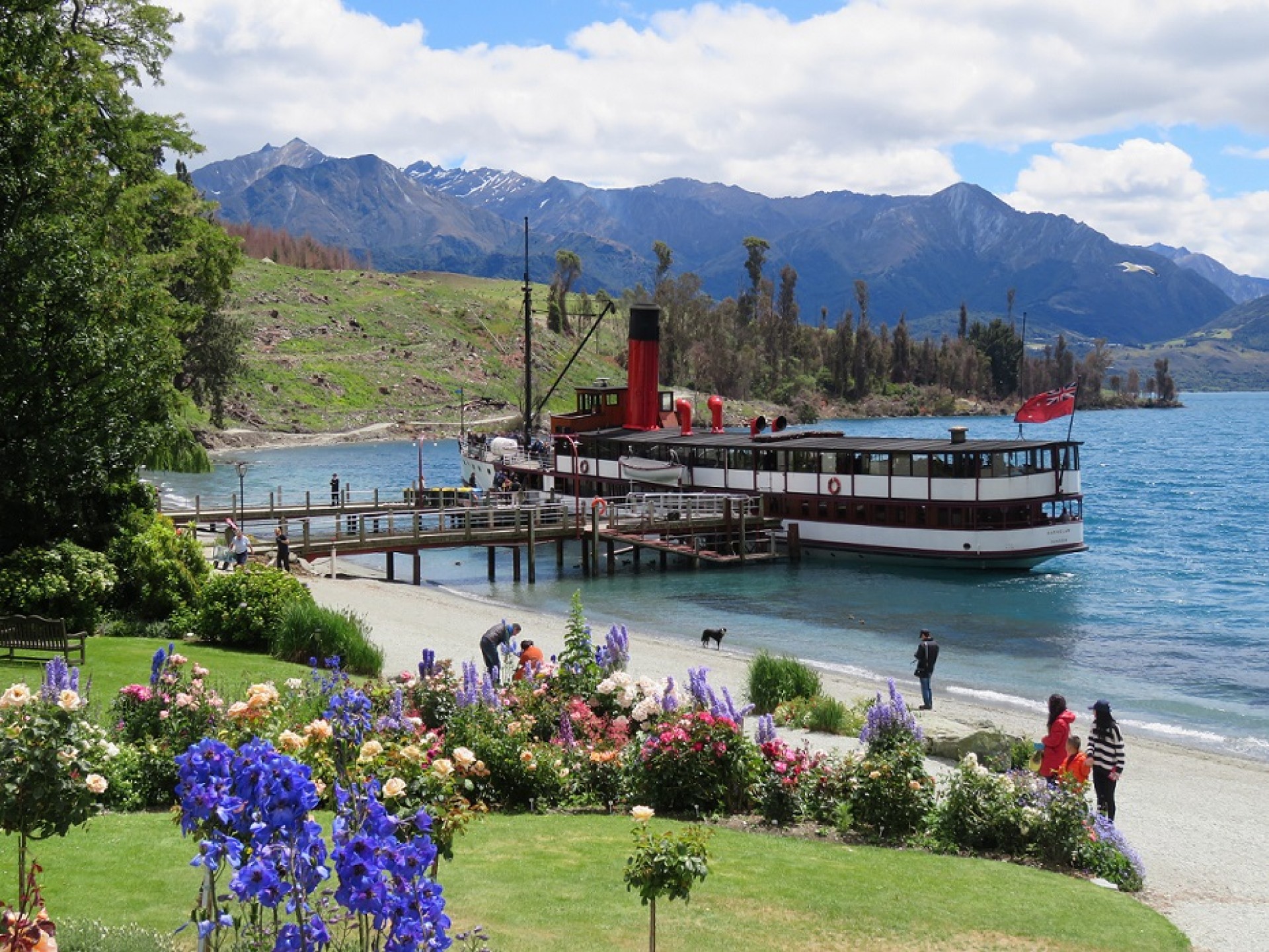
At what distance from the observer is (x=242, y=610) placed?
2692 centimetres

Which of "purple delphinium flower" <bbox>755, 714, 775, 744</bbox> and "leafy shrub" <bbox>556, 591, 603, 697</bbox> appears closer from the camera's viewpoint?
"purple delphinium flower" <bbox>755, 714, 775, 744</bbox>

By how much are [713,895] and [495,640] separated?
11.1 metres

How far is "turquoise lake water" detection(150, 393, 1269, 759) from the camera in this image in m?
33.2

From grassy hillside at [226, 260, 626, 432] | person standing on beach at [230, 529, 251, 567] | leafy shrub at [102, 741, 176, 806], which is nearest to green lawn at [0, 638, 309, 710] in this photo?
leafy shrub at [102, 741, 176, 806]

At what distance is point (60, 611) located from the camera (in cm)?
2523

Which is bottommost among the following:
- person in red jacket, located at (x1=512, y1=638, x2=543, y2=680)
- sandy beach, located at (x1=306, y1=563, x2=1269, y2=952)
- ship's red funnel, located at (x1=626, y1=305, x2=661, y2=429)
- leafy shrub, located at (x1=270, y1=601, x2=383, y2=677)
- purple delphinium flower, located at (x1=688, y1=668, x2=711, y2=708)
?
sandy beach, located at (x1=306, y1=563, x2=1269, y2=952)

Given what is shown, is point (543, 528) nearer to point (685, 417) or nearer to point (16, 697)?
point (685, 417)

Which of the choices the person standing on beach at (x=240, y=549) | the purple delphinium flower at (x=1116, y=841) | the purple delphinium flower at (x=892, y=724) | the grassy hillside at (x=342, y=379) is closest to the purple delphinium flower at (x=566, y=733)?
the purple delphinium flower at (x=892, y=724)

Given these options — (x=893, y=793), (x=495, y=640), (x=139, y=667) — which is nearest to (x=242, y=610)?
(x=139, y=667)

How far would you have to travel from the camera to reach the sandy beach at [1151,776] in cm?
1452

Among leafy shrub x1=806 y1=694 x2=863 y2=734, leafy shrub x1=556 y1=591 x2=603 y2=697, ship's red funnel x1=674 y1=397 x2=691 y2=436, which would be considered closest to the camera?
leafy shrub x1=556 y1=591 x2=603 y2=697

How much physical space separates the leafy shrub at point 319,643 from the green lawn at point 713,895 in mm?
12026

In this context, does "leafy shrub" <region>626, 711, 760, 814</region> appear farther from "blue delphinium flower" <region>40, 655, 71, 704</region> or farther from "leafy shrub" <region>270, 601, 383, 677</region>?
"leafy shrub" <region>270, 601, 383, 677</region>

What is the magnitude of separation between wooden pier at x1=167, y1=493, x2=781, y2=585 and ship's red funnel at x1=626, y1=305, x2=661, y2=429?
9.56 m
